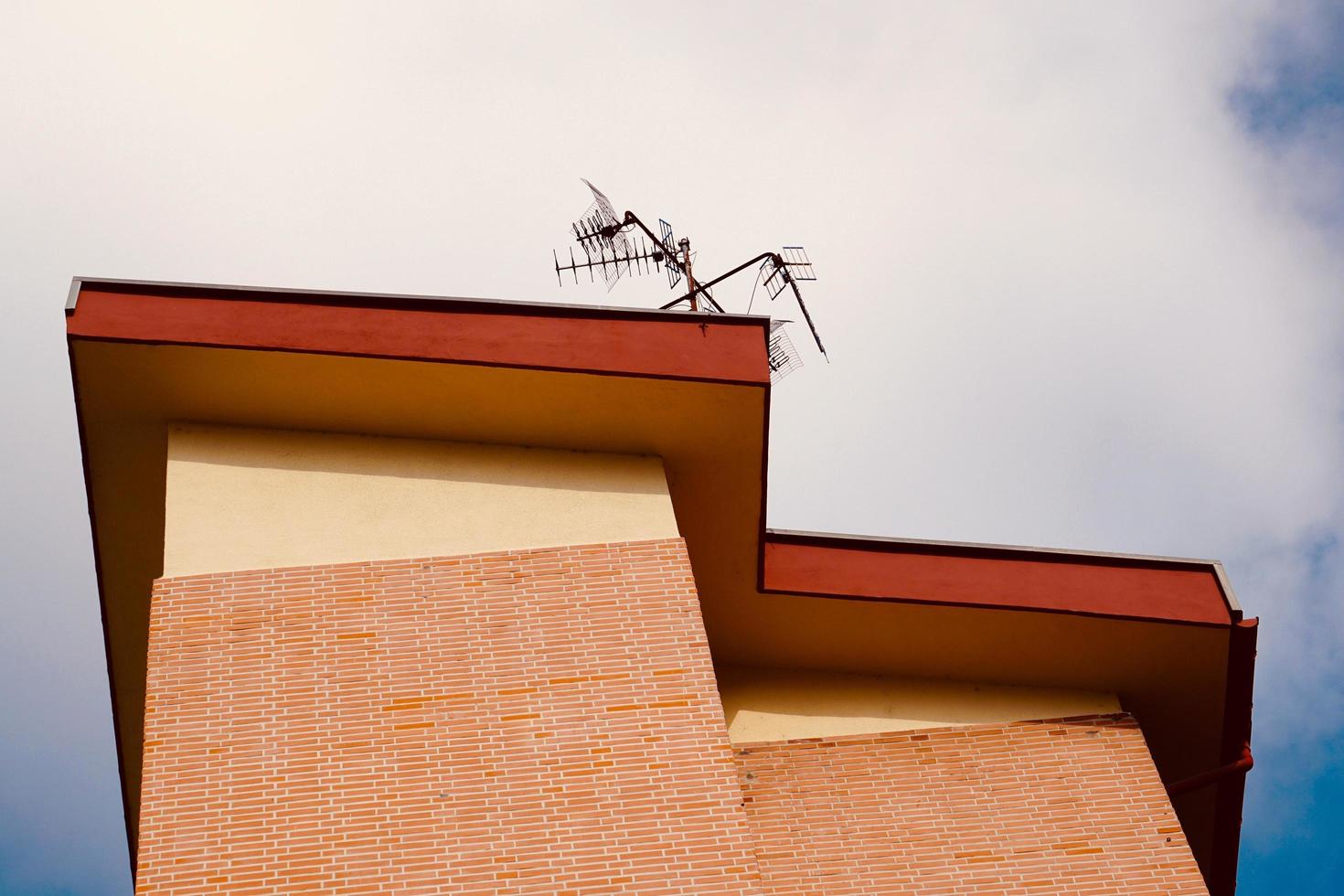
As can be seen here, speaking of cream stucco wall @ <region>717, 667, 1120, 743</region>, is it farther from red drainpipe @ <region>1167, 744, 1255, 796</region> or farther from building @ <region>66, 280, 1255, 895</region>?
red drainpipe @ <region>1167, 744, 1255, 796</region>

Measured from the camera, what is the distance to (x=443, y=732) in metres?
9.82

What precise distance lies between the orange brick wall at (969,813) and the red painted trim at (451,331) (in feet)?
10.6

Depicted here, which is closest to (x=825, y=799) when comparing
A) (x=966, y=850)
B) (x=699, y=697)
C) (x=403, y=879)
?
(x=966, y=850)

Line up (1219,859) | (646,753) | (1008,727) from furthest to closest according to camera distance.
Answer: (1219,859)
(1008,727)
(646,753)

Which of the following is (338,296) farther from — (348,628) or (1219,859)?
(1219,859)

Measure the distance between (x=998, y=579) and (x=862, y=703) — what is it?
1503mm

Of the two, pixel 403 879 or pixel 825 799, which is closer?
pixel 403 879

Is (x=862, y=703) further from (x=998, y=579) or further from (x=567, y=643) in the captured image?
(x=567, y=643)

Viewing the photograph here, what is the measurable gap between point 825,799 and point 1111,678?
9.12 feet

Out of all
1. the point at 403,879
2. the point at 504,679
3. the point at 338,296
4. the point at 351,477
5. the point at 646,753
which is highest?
the point at 338,296

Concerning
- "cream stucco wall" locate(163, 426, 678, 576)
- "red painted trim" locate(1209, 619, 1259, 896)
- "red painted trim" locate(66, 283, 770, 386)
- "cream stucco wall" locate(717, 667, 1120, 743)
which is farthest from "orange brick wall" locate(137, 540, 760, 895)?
"red painted trim" locate(1209, 619, 1259, 896)

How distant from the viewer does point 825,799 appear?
11.9 meters

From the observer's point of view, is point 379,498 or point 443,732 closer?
point 443,732

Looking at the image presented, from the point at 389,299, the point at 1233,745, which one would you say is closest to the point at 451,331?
the point at 389,299
